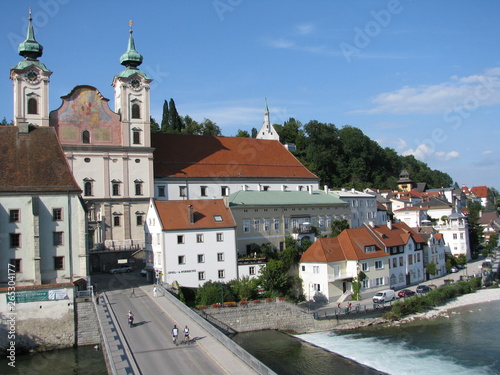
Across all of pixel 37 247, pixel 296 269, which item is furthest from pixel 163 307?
pixel 296 269

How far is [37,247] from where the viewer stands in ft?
125

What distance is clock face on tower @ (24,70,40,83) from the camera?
167ft

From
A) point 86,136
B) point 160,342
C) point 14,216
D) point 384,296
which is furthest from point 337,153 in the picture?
point 160,342

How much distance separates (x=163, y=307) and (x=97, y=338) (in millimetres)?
5572

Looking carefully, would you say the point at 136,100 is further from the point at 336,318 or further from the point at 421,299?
the point at 421,299

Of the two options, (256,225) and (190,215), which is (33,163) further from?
(256,225)

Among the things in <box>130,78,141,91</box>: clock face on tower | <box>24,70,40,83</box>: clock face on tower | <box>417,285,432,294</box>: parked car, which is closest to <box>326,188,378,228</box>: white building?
<box>417,285,432,294</box>: parked car

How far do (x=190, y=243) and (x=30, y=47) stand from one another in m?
26.2

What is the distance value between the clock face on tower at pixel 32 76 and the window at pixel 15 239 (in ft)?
64.5

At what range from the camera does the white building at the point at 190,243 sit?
4419 cm

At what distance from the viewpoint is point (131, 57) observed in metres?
56.5

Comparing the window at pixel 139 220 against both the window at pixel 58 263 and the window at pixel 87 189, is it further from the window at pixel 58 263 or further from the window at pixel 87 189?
the window at pixel 58 263

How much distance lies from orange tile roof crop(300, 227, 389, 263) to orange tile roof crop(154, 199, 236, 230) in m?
8.67

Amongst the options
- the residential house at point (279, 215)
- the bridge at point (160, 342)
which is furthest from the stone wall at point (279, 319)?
the residential house at point (279, 215)
